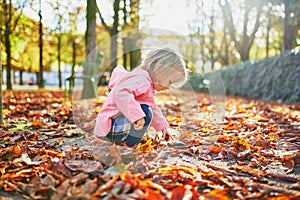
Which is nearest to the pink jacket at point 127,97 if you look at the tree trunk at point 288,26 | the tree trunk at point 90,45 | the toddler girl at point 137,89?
the toddler girl at point 137,89

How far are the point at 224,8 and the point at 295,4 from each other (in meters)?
5.62

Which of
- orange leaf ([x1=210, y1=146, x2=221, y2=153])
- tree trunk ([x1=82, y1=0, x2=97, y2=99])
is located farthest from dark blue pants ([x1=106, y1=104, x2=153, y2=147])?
tree trunk ([x1=82, y1=0, x2=97, y2=99])

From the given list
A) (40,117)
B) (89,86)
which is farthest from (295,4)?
(40,117)

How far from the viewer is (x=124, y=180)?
145cm

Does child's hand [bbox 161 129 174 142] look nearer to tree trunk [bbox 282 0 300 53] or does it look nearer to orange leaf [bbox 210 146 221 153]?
orange leaf [bbox 210 146 221 153]

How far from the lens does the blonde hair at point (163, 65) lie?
7.93ft

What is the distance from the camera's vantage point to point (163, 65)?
7.95 feet

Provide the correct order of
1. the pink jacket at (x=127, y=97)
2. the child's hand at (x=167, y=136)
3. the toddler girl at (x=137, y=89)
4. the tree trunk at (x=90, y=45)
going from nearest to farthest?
the pink jacket at (x=127, y=97) → the toddler girl at (x=137, y=89) → the child's hand at (x=167, y=136) → the tree trunk at (x=90, y=45)

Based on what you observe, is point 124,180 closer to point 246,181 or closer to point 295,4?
point 246,181

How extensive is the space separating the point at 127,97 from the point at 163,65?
1.41 feet

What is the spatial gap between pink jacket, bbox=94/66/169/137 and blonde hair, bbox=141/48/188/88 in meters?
0.06

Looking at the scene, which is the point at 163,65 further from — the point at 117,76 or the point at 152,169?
the point at 152,169

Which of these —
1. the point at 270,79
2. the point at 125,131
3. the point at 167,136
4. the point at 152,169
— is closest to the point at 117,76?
the point at 125,131

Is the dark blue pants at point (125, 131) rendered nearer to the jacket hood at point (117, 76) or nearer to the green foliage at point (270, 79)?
the jacket hood at point (117, 76)
